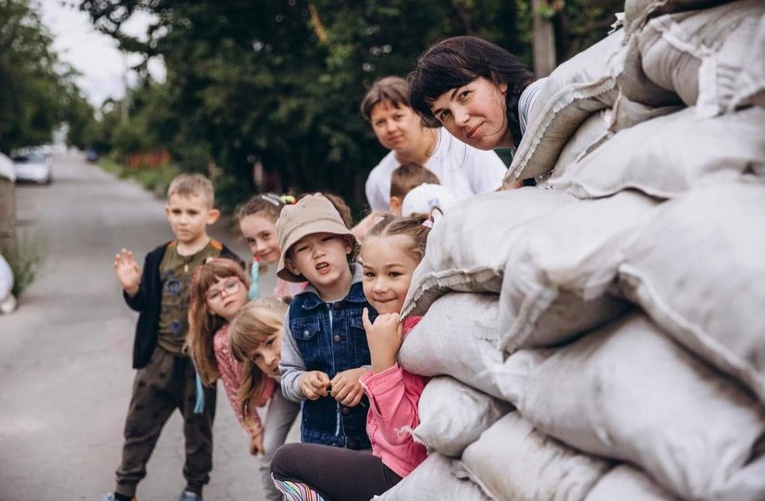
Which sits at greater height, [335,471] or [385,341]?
[385,341]

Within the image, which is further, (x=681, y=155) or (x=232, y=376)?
(x=232, y=376)

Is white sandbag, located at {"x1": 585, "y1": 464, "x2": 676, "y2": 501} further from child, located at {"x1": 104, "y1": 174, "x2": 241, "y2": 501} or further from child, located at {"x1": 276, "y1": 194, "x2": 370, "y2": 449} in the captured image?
child, located at {"x1": 104, "y1": 174, "x2": 241, "y2": 501}

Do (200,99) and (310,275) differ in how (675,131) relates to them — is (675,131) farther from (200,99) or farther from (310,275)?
(200,99)

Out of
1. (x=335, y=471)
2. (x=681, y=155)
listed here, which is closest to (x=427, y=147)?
(x=335, y=471)

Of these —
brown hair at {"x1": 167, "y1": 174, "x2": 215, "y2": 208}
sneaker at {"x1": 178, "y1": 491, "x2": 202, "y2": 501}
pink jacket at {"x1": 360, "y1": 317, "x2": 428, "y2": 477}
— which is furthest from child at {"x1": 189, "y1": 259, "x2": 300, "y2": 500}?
pink jacket at {"x1": 360, "y1": 317, "x2": 428, "y2": 477}

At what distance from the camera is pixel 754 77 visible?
5.13ft

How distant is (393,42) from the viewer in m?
13.7

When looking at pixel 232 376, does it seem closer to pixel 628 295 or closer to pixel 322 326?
pixel 322 326

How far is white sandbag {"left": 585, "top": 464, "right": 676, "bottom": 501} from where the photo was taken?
157 cm

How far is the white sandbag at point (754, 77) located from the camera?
1539 millimetres

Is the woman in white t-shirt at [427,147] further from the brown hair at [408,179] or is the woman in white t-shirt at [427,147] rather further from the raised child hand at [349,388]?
the raised child hand at [349,388]

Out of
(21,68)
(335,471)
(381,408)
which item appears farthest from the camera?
(21,68)

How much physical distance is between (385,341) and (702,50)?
4.15 feet

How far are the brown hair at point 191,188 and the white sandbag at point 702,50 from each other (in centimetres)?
307
